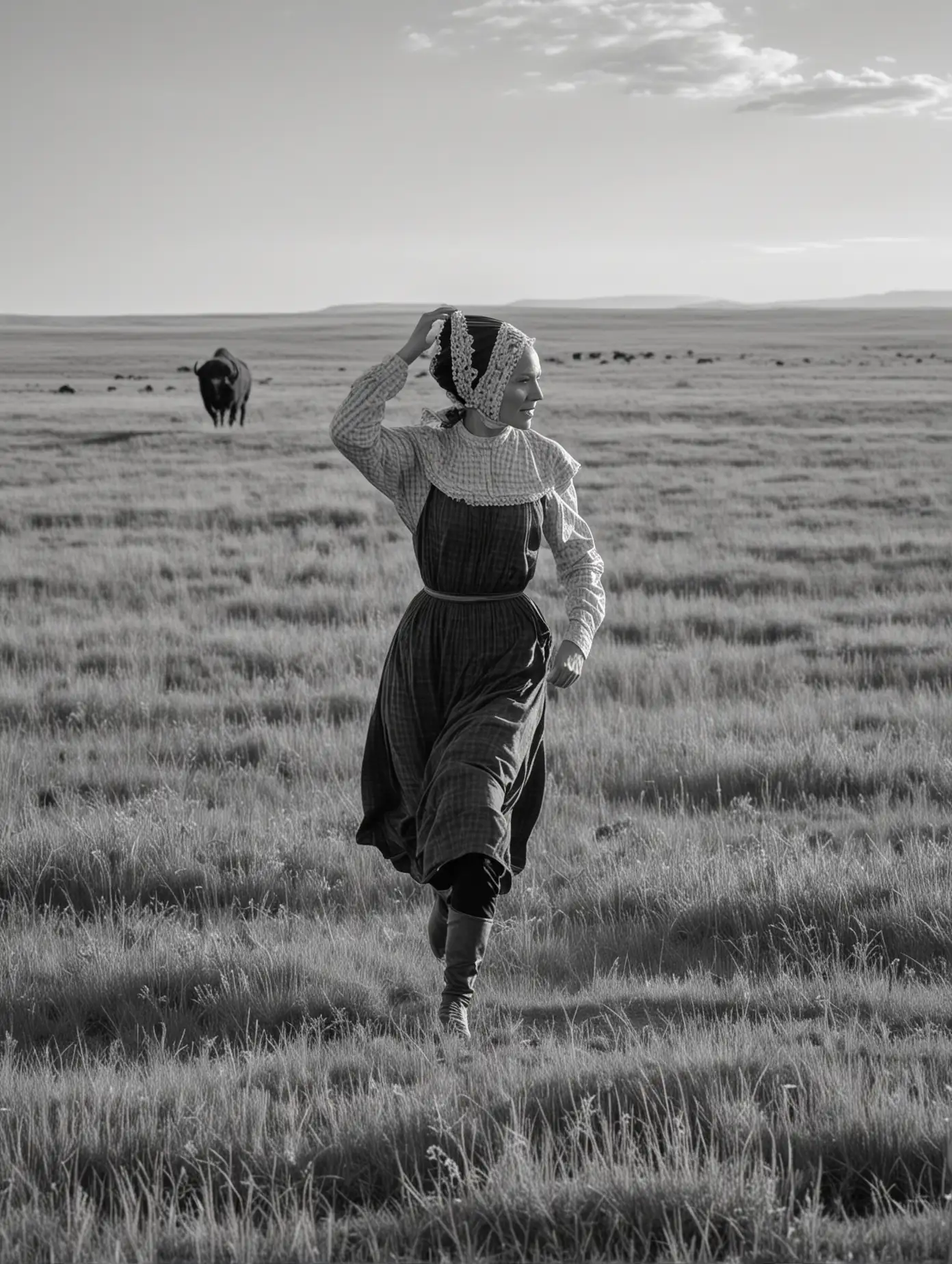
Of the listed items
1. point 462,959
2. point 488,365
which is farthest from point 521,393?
point 462,959

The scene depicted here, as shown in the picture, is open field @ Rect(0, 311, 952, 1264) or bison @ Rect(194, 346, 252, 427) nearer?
open field @ Rect(0, 311, 952, 1264)

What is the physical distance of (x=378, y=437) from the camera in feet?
14.1

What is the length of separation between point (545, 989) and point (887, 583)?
990cm

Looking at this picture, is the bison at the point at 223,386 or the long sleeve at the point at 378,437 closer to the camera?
the long sleeve at the point at 378,437

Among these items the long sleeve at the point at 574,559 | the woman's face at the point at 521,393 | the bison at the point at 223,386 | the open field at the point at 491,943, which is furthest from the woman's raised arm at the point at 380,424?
the bison at the point at 223,386

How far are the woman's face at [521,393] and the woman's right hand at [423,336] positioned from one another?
0.30 meters

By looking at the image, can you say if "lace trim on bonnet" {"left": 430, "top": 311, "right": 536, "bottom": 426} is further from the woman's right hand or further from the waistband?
the waistband

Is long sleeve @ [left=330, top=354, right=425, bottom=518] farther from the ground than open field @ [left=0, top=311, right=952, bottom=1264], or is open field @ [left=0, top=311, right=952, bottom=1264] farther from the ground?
long sleeve @ [left=330, top=354, right=425, bottom=518]

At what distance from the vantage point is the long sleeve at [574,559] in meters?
4.46

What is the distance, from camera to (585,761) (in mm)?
7105

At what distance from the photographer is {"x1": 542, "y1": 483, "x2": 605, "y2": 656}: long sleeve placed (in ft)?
14.6

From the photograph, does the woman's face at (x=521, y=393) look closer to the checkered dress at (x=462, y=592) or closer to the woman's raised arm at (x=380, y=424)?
the checkered dress at (x=462, y=592)

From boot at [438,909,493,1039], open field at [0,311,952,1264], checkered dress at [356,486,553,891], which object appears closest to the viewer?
open field at [0,311,952,1264]

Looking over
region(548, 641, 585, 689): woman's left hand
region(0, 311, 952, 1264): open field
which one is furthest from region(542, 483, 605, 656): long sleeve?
region(0, 311, 952, 1264): open field
